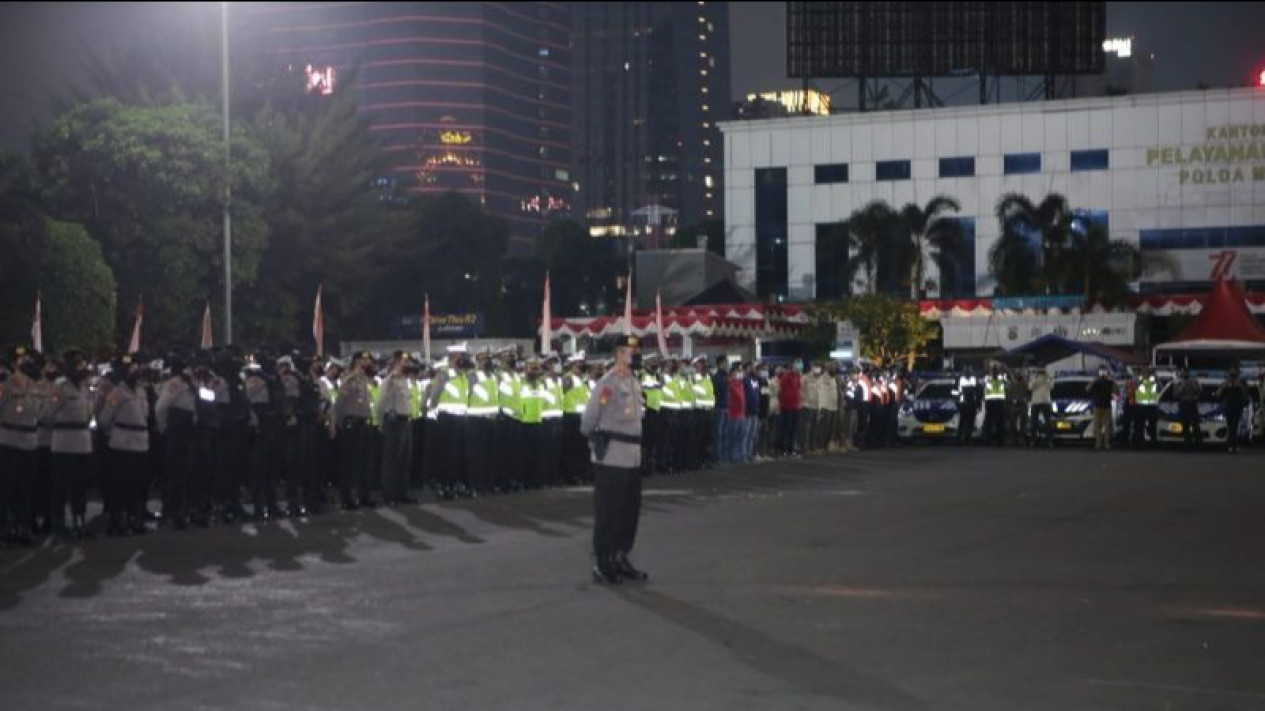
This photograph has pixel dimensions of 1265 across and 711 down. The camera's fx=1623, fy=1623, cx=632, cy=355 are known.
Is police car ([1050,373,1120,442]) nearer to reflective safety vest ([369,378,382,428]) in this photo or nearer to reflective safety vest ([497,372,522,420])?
reflective safety vest ([497,372,522,420])

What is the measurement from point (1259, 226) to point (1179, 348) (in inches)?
1140

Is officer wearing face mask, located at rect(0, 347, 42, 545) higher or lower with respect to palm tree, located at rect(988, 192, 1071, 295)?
lower

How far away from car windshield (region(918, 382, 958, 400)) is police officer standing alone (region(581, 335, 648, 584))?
2626cm

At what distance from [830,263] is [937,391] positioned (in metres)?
40.2

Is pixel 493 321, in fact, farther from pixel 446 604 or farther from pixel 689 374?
pixel 446 604

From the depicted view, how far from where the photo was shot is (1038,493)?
22.4m

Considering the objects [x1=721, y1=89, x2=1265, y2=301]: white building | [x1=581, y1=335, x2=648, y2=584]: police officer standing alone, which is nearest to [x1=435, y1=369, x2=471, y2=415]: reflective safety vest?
[x1=581, y1=335, x2=648, y2=584]: police officer standing alone

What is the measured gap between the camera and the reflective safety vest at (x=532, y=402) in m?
23.6

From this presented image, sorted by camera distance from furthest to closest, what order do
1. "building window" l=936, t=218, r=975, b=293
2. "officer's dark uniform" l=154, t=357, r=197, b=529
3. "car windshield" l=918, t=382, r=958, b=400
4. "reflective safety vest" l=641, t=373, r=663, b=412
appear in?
"building window" l=936, t=218, r=975, b=293
"car windshield" l=918, t=382, r=958, b=400
"reflective safety vest" l=641, t=373, r=663, b=412
"officer's dark uniform" l=154, t=357, r=197, b=529

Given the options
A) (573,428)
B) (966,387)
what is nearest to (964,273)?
(966,387)

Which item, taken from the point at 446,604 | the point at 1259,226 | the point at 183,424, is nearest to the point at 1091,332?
the point at 1259,226

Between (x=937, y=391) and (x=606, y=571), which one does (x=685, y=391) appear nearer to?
(x=937, y=391)

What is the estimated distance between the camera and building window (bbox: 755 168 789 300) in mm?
81062

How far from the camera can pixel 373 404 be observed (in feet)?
72.0
